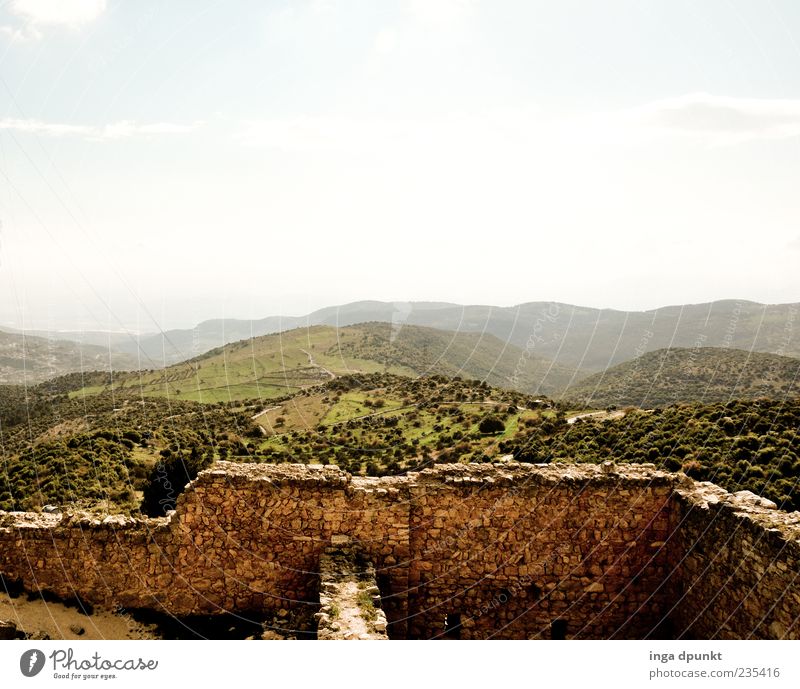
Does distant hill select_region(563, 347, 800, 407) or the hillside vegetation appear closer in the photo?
the hillside vegetation

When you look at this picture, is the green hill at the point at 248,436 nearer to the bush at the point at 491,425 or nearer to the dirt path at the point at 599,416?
the bush at the point at 491,425

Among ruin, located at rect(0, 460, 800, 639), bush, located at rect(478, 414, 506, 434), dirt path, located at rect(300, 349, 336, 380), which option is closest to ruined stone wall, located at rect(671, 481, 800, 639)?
ruin, located at rect(0, 460, 800, 639)

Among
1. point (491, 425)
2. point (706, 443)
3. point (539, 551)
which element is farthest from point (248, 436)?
point (539, 551)

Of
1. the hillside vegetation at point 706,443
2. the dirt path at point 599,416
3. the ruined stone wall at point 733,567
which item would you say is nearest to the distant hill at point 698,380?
the dirt path at point 599,416

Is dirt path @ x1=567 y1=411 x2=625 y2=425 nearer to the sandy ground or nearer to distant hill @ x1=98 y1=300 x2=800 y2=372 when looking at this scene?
the sandy ground

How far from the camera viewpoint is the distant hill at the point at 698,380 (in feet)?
107

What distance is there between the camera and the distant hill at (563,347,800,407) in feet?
107

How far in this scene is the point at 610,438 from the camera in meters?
21.0
